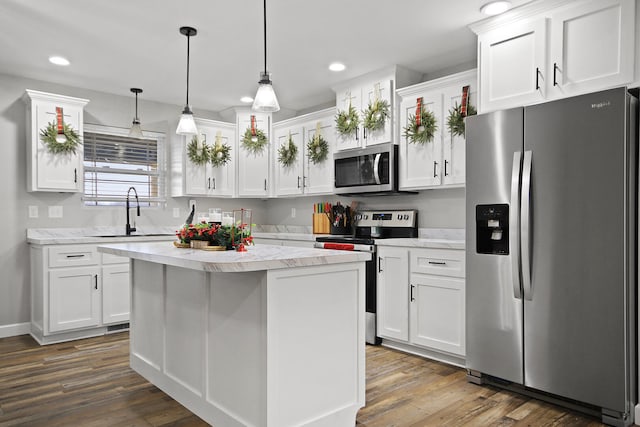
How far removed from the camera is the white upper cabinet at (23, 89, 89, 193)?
423 centimetres

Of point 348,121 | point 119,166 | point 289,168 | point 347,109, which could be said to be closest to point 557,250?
point 348,121

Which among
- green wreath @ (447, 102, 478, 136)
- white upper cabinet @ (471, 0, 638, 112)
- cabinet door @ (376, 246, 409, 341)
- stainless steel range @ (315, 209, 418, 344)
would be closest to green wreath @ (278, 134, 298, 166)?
stainless steel range @ (315, 209, 418, 344)

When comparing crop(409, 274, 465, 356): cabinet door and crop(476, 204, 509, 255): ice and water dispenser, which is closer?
crop(476, 204, 509, 255): ice and water dispenser

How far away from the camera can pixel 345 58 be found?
393cm

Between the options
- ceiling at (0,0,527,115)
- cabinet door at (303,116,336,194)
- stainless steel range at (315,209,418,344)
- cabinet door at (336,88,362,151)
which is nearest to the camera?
ceiling at (0,0,527,115)

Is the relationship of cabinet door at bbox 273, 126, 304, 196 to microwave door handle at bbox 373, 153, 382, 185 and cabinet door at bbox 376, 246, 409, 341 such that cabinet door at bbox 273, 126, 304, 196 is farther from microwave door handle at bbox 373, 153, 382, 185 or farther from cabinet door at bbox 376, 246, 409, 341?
cabinet door at bbox 376, 246, 409, 341

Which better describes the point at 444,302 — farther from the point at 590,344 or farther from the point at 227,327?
the point at 227,327

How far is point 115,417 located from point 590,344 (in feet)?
8.78

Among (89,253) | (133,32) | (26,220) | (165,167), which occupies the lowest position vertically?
(89,253)

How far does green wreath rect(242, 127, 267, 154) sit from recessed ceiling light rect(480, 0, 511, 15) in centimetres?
311

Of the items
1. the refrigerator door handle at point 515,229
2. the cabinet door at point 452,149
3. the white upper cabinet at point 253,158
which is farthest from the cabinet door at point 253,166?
the refrigerator door handle at point 515,229

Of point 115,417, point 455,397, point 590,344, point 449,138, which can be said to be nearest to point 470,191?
point 449,138

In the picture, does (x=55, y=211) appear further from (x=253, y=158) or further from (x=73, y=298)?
(x=253, y=158)

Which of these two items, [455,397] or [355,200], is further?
[355,200]
